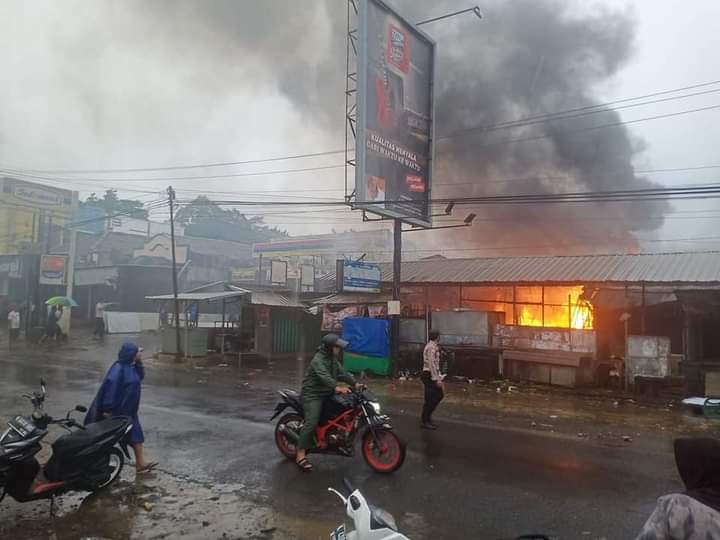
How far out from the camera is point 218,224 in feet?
180

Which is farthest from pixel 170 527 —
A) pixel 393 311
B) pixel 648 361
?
pixel 648 361

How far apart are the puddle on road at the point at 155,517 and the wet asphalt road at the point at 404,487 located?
0.05 ft

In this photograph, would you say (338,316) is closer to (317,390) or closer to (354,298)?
(354,298)

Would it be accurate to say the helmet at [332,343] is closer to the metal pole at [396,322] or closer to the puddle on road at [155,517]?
the puddle on road at [155,517]

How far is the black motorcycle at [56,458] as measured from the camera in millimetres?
4508

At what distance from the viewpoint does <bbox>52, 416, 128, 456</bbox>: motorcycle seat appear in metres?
4.77

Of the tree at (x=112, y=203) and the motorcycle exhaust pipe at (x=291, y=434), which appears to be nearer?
the motorcycle exhaust pipe at (x=291, y=434)

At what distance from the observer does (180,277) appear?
35.2 metres

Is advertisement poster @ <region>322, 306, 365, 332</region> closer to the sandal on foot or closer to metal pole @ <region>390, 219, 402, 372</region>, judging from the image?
metal pole @ <region>390, 219, 402, 372</region>

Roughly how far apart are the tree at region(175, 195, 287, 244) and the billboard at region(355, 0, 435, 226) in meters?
39.8

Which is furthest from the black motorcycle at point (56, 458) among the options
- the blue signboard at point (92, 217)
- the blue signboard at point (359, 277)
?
the blue signboard at point (92, 217)

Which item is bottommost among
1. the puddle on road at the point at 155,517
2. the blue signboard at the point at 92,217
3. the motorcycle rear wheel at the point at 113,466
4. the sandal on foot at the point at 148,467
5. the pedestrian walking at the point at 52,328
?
the puddle on road at the point at 155,517

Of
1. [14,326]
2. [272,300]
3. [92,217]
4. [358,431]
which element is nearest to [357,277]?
[272,300]

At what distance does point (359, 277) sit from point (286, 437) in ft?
35.8
